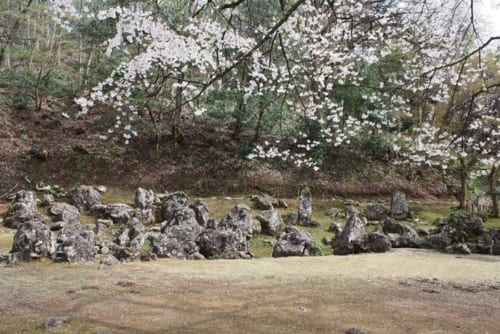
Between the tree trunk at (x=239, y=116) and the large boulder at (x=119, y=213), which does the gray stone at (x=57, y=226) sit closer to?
the large boulder at (x=119, y=213)

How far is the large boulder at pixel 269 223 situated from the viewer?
35.1ft

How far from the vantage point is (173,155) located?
17797mm

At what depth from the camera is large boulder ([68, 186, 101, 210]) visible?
38.7ft

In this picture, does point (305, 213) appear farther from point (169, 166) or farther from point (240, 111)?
point (240, 111)

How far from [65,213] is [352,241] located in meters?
6.53

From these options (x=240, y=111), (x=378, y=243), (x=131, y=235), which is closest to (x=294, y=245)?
(x=378, y=243)

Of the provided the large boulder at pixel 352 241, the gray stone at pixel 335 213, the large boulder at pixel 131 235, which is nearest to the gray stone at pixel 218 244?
the large boulder at pixel 131 235

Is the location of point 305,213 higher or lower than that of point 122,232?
higher

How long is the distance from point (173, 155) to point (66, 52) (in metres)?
16.7

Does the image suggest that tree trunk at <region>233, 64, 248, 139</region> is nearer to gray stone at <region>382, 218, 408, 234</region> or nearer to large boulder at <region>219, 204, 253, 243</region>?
large boulder at <region>219, 204, 253, 243</region>

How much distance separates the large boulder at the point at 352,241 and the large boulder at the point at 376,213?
169 inches

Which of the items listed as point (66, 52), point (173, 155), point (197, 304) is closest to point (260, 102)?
point (173, 155)

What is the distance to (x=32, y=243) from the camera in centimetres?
615

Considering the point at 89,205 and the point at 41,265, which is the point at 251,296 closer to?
the point at 41,265
